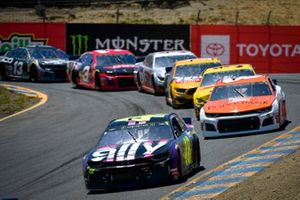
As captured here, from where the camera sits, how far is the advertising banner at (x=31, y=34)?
129ft

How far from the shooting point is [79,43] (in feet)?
129

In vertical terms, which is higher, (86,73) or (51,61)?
(51,61)

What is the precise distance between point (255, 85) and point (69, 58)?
15679 millimetres

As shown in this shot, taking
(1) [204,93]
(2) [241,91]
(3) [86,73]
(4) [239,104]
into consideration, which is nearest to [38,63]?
(3) [86,73]

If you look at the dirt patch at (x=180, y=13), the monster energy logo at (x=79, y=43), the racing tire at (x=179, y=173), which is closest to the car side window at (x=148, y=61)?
the monster energy logo at (x=79, y=43)

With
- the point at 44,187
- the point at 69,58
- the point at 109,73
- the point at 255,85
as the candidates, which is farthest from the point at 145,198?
the point at 69,58

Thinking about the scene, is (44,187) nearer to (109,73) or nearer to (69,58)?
(109,73)

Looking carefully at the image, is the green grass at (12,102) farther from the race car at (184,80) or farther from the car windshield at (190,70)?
the car windshield at (190,70)

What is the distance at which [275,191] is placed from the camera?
464 inches

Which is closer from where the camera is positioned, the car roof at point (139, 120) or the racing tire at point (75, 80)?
the car roof at point (139, 120)

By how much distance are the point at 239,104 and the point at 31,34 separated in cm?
2213

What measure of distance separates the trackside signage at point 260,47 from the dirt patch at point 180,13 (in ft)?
47.4

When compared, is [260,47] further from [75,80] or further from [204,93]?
[204,93]

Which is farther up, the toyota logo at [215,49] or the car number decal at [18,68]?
the toyota logo at [215,49]
